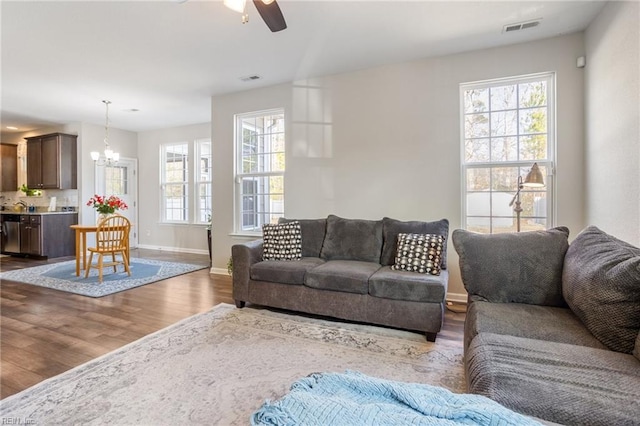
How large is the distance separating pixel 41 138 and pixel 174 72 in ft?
15.3

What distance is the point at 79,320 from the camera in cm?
285

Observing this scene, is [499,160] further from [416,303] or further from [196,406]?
[196,406]

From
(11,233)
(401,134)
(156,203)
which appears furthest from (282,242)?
(11,233)

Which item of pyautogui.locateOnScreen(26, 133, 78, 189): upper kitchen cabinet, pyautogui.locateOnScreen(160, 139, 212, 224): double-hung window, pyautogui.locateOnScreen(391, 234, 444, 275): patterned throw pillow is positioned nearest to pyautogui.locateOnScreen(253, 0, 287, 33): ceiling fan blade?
pyautogui.locateOnScreen(391, 234, 444, 275): patterned throw pillow

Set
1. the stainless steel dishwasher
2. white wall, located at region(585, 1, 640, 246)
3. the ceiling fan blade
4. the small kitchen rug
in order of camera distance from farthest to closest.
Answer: the stainless steel dishwasher
the small kitchen rug
white wall, located at region(585, 1, 640, 246)
the ceiling fan blade

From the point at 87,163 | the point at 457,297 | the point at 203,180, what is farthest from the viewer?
the point at 203,180

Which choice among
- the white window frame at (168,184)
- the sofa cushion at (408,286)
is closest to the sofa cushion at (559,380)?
the sofa cushion at (408,286)

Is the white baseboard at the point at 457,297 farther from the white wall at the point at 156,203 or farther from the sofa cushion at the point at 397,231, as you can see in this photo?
the white wall at the point at 156,203

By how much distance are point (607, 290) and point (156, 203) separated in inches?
301

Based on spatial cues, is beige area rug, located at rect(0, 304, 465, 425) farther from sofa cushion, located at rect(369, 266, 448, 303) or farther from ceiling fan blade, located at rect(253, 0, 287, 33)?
ceiling fan blade, located at rect(253, 0, 287, 33)

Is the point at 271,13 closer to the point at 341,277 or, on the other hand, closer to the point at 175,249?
the point at 341,277

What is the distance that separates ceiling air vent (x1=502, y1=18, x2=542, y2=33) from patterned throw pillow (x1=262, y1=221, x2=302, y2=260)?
9.25 feet

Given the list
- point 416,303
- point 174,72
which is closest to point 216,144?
point 174,72

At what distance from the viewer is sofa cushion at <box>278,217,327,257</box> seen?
3502 millimetres
